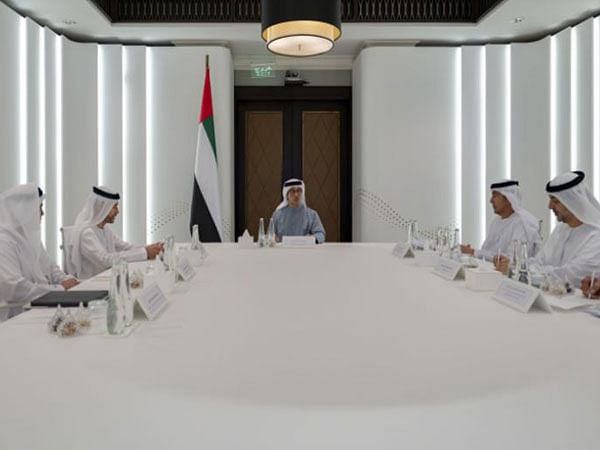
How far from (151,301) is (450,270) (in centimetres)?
145

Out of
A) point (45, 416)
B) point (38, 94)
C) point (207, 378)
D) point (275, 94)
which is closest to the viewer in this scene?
point (45, 416)

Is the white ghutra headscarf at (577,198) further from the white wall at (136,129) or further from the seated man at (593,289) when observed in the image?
the white wall at (136,129)

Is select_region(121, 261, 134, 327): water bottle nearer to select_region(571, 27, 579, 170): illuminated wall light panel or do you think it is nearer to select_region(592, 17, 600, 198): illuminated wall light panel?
select_region(592, 17, 600, 198): illuminated wall light panel

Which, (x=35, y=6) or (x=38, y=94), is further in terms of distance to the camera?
(x=38, y=94)

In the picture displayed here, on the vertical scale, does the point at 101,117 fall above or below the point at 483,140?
above

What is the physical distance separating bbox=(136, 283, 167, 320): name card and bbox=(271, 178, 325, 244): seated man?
328cm

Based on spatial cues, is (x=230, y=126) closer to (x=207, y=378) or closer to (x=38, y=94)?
(x=38, y=94)

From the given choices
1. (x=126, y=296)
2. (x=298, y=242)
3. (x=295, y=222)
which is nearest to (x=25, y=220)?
(x=126, y=296)

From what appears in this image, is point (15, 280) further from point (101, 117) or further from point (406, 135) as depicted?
point (406, 135)

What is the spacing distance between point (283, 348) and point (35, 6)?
491cm

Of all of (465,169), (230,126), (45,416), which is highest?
(230,126)

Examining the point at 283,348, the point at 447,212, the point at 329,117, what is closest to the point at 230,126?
the point at 329,117

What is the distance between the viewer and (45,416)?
0.89m

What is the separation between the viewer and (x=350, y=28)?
5.45 m
